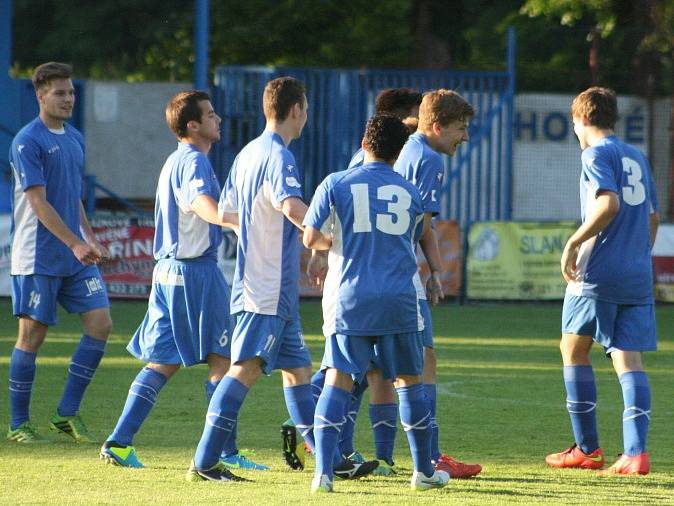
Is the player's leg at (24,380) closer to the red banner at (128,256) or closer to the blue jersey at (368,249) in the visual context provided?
the blue jersey at (368,249)

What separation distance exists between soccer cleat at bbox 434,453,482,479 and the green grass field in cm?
5

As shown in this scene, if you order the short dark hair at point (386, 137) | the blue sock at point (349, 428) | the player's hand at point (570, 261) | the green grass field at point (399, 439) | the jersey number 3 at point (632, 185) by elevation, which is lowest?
the green grass field at point (399, 439)

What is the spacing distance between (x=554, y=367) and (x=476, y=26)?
2231 centimetres

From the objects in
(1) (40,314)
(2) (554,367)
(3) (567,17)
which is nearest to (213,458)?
(1) (40,314)

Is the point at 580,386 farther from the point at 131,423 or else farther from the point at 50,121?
the point at 50,121

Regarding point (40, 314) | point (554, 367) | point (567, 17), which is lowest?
point (554, 367)

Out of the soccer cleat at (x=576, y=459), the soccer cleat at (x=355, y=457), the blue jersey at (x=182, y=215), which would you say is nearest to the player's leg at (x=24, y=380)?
the blue jersey at (x=182, y=215)

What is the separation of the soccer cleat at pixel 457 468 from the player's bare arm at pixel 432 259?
0.82m

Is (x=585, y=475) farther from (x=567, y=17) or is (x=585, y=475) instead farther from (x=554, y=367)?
(x=567, y=17)

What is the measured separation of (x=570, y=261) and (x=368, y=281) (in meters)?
1.44

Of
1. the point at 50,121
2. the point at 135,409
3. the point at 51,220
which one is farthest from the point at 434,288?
the point at 50,121

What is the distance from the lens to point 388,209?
6.55 m

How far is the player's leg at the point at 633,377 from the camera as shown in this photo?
24.1 ft

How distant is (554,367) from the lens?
12.4 metres
